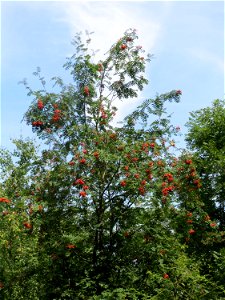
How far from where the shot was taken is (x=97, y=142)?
13805mm

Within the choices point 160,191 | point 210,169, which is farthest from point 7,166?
point 210,169

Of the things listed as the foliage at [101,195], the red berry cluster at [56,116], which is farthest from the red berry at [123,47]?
the red berry cluster at [56,116]

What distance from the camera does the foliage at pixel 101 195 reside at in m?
13.3

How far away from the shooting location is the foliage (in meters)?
13.3

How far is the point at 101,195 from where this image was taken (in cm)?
1386

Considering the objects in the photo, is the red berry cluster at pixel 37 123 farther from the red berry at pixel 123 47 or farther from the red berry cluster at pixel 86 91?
the red berry at pixel 123 47

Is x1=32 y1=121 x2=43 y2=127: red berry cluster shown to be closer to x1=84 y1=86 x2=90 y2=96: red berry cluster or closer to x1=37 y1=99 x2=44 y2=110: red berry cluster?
x1=37 y1=99 x2=44 y2=110: red berry cluster

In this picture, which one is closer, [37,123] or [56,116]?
[56,116]

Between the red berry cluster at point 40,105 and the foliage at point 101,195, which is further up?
the red berry cluster at point 40,105

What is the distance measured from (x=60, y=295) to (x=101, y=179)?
414 cm

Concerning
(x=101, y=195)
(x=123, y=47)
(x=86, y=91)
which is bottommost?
(x=101, y=195)

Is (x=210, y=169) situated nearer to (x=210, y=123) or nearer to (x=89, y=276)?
(x=210, y=123)

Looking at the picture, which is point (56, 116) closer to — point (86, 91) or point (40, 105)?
point (40, 105)

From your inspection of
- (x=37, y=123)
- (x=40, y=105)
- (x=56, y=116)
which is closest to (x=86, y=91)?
(x=56, y=116)
